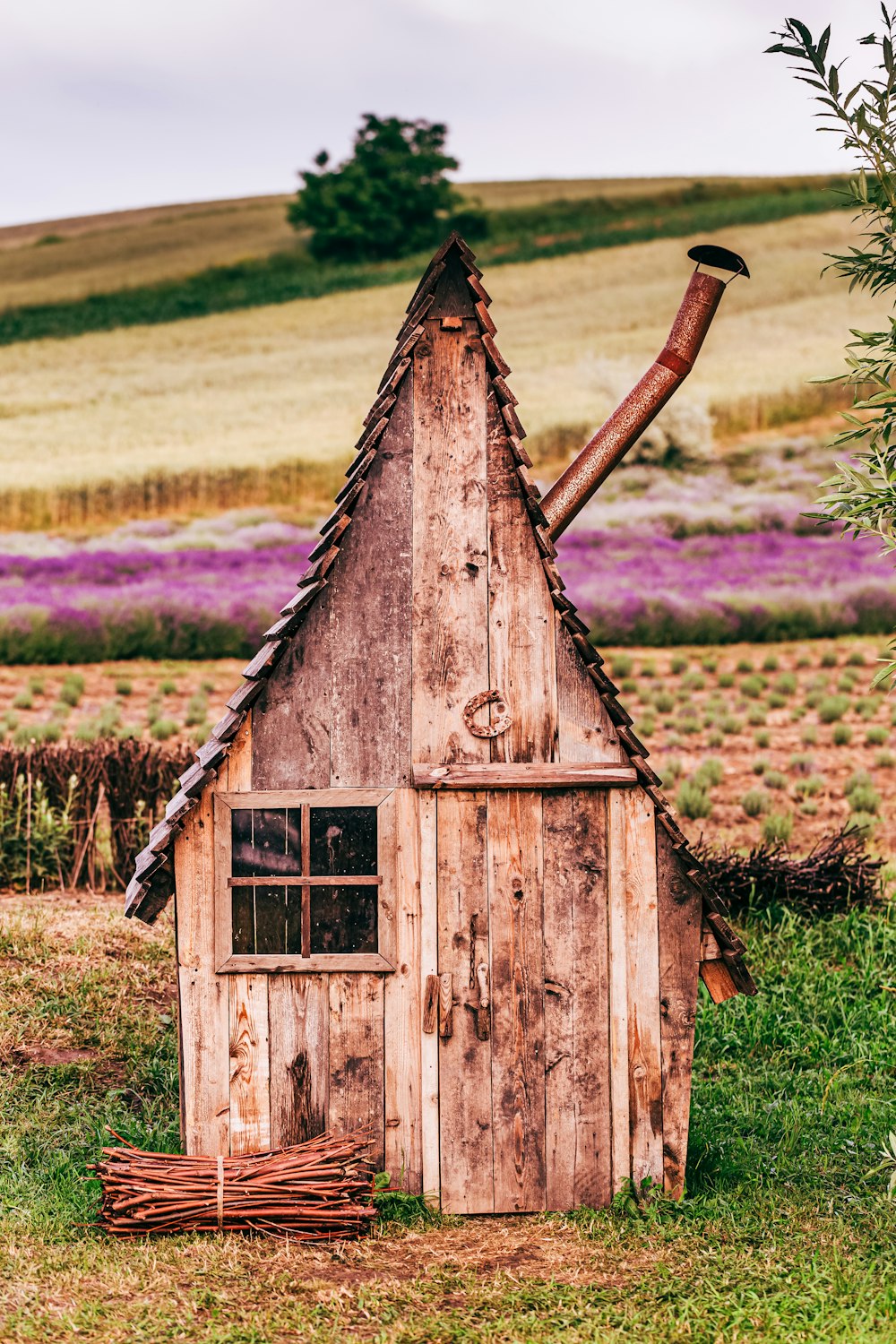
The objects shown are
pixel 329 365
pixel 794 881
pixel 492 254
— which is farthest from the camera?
pixel 492 254

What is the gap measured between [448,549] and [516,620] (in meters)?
0.42

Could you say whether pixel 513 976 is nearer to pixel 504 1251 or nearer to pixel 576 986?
pixel 576 986

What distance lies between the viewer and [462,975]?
539 centimetres

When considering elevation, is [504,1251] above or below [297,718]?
below

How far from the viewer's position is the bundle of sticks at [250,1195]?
5.12 m

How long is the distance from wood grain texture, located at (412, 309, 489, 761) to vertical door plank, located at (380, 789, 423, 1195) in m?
0.35

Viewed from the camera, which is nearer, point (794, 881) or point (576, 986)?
point (576, 986)

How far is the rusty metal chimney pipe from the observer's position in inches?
224

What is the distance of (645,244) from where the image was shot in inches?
1206

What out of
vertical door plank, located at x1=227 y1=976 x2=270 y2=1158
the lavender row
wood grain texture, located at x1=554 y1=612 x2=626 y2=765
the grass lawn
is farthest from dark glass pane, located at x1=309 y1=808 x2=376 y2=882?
the lavender row

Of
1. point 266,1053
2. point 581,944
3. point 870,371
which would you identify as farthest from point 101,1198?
point 870,371

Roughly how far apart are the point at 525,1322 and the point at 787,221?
31108 millimetres

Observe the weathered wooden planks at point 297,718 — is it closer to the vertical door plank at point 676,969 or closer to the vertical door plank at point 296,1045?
the vertical door plank at point 296,1045

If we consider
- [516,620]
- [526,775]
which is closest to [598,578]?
[516,620]
